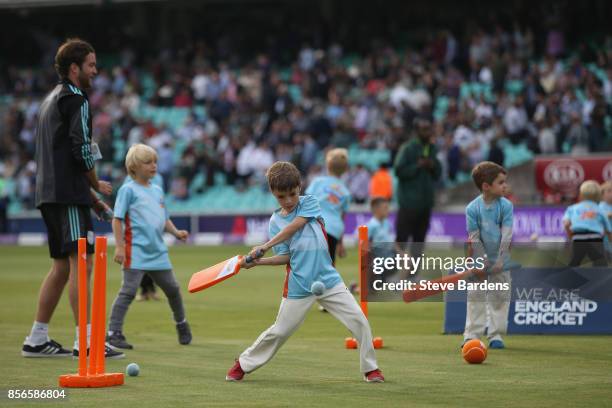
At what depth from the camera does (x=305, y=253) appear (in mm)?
8719

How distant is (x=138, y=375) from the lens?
9117mm

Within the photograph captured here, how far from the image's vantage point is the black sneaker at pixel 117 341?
1095 cm

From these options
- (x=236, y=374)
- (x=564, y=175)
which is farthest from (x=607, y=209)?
(x=564, y=175)

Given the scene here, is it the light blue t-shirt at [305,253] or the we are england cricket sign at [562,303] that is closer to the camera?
the light blue t-shirt at [305,253]

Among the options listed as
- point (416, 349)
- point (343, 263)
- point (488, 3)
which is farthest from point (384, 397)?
point (488, 3)

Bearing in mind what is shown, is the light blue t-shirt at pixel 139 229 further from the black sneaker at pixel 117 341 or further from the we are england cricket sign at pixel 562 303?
the we are england cricket sign at pixel 562 303

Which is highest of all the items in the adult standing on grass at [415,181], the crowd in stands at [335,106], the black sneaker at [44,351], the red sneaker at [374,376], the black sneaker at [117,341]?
the crowd in stands at [335,106]

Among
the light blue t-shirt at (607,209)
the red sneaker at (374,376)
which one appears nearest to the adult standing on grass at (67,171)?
the red sneaker at (374,376)

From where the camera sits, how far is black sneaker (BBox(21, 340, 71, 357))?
10211 millimetres

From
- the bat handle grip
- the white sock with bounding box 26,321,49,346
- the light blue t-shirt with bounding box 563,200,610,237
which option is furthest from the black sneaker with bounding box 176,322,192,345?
the light blue t-shirt with bounding box 563,200,610,237

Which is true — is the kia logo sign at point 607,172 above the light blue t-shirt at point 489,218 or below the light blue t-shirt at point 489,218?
above

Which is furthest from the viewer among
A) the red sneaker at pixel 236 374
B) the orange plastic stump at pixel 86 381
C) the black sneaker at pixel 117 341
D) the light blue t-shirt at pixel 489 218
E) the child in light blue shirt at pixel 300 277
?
the black sneaker at pixel 117 341

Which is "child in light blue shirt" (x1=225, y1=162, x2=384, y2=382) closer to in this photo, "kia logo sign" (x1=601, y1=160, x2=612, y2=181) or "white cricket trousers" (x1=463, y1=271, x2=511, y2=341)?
"white cricket trousers" (x1=463, y1=271, x2=511, y2=341)

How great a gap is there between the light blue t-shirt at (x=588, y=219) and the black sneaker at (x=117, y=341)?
6175 mm
